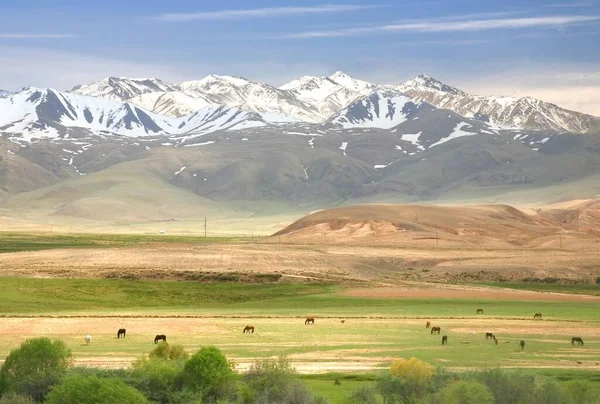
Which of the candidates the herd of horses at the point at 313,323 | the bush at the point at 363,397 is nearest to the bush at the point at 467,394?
the bush at the point at 363,397

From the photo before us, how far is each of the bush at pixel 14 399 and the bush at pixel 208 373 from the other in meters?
6.14

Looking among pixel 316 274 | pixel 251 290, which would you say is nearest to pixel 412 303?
pixel 251 290

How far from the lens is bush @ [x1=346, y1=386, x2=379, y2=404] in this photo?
136ft

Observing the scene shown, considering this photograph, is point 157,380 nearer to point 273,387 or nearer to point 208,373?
point 208,373

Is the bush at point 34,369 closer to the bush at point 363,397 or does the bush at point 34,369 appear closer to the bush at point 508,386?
the bush at point 363,397

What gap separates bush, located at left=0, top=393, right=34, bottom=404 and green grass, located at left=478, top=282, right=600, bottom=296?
90.9m

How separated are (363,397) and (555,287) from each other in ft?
310

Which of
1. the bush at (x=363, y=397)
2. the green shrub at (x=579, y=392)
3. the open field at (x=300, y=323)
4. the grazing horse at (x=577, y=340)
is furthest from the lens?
the grazing horse at (x=577, y=340)

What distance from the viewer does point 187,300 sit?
362ft

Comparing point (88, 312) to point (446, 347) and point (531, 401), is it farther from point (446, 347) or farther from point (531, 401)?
point (531, 401)

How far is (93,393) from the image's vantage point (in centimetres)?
3772

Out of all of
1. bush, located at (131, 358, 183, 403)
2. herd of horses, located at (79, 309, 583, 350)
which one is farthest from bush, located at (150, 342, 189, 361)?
herd of horses, located at (79, 309, 583, 350)

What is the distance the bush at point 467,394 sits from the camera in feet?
124

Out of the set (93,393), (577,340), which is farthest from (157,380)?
(577,340)
